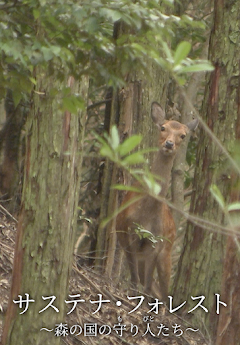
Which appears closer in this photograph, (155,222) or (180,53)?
(180,53)


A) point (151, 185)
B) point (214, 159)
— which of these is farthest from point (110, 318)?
point (151, 185)

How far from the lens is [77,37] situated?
3.70m

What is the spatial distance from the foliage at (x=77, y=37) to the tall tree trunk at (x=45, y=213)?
125 centimetres

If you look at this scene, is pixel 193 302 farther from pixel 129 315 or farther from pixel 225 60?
pixel 225 60

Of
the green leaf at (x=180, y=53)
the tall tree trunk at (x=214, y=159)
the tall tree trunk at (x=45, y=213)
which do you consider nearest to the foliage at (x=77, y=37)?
the green leaf at (x=180, y=53)

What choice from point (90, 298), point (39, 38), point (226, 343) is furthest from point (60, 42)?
point (90, 298)

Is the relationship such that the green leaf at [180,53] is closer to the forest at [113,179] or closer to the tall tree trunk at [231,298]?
the forest at [113,179]

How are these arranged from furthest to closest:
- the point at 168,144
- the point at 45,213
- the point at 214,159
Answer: the point at 168,144
the point at 214,159
the point at 45,213

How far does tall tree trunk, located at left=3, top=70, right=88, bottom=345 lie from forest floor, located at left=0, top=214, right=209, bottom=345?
1016 millimetres

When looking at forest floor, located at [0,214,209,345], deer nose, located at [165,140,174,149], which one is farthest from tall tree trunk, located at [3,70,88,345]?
deer nose, located at [165,140,174,149]

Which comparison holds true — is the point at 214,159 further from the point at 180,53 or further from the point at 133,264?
the point at 180,53

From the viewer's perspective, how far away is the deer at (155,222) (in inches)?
326

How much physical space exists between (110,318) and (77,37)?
441cm

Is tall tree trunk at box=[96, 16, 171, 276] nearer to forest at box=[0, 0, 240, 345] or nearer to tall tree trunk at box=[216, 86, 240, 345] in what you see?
forest at box=[0, 0, 240, 345]
